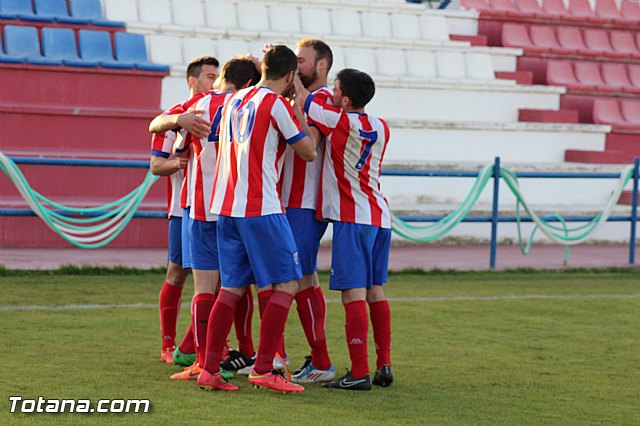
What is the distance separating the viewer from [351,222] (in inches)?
252

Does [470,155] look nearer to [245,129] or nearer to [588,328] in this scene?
[588,328]

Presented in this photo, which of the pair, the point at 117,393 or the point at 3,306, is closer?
the point at 117,393

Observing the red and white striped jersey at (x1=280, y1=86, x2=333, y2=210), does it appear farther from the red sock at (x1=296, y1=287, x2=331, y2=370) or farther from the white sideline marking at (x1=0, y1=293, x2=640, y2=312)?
the white sideline marking at (x1=0, y1=293, x2=640, y2=312)

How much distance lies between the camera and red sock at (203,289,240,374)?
5992mm

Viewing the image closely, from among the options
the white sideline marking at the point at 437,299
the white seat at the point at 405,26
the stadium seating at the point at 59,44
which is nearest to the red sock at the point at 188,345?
the white sideline marking at the point at 437,299

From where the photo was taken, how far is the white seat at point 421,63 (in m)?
16.9

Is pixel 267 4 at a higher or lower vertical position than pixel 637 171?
higher

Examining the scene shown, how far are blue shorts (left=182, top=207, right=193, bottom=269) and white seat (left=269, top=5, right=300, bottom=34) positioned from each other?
10.4m

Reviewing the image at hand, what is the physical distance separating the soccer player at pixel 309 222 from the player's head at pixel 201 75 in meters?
0.71

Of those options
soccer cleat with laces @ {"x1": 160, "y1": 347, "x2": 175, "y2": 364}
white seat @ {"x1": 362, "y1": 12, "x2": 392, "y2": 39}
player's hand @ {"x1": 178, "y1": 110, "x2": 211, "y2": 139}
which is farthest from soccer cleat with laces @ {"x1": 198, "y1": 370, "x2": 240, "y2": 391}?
white seat @ {"x1": 362, "y1": 12, "x2": 392, "y2": 39}

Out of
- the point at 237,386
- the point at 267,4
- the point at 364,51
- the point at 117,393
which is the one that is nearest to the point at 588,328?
the point at 237,386

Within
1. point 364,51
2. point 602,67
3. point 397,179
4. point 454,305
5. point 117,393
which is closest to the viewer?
point 117,393

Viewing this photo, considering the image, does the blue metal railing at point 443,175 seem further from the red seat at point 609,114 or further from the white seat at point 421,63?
the white seat at point 421,63

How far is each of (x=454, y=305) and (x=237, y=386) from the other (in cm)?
397
